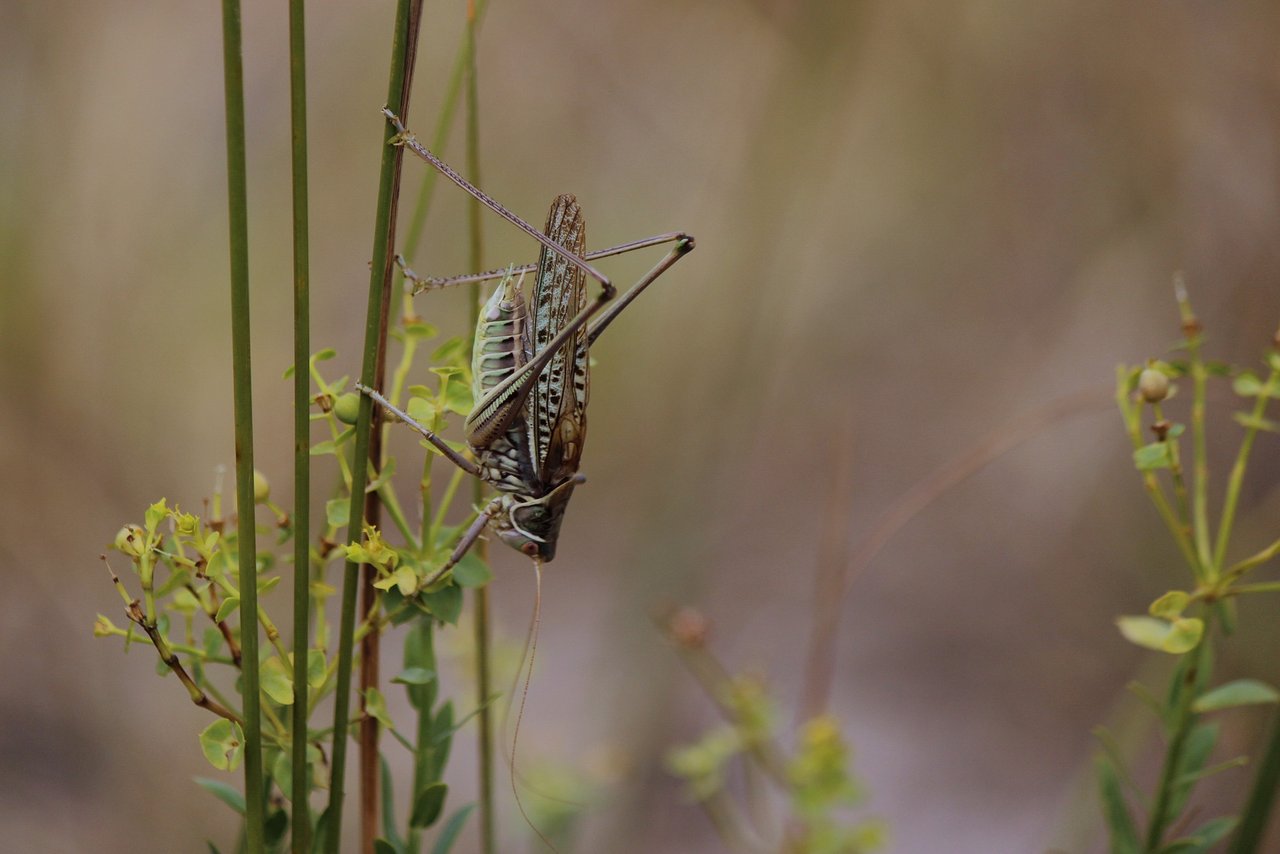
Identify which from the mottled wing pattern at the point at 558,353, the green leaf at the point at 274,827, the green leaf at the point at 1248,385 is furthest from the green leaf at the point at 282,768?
the green leaf at the point at 1248,385

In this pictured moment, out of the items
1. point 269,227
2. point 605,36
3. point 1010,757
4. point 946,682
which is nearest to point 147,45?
point 269,227

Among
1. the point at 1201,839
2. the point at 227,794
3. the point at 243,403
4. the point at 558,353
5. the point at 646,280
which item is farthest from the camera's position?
the point at 558,353

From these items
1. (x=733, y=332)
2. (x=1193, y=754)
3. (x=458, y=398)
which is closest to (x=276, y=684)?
(x=458, y=398)

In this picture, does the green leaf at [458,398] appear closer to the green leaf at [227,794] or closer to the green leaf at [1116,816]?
the green leaf at [227,794]

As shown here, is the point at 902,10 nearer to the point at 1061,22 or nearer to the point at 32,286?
the point at 1061,22

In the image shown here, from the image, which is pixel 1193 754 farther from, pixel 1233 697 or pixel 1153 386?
pixel 1153 386

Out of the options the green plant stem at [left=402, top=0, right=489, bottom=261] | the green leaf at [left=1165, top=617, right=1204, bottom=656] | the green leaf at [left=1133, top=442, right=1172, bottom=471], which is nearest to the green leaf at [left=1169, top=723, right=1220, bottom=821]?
the green leaf at [left=1165, top=617, right=1204, bottom=656]

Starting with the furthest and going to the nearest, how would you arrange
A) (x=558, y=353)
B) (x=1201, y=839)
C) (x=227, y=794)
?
1. (x=558, y=353)
2. (x=1201, y=839)
3. (x=227, y=794)
